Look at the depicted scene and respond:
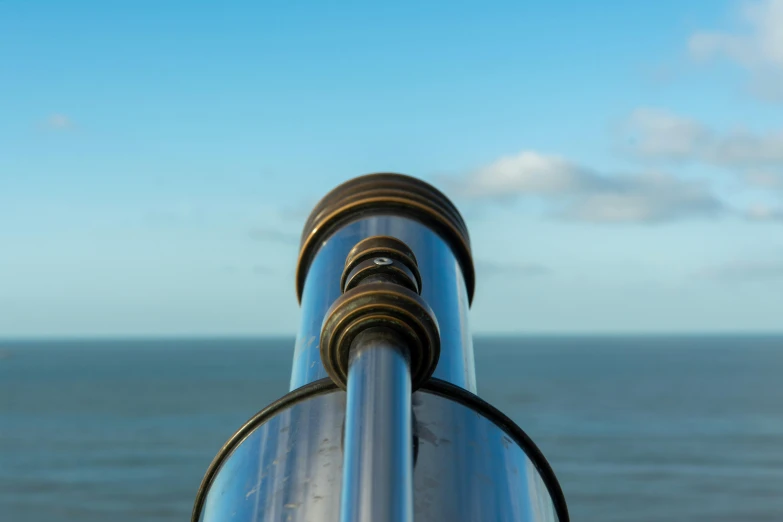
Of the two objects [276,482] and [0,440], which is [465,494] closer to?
[276,482]

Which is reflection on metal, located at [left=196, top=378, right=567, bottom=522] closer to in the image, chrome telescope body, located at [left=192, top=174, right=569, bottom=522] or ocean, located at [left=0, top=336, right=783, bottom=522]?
chrome telescope body, located at [left=192, top=174, right=569, bottom=522]

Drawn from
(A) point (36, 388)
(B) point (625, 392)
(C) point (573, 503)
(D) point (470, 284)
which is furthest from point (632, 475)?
(A) point (36, 388)

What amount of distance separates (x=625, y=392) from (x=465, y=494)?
3051 inches

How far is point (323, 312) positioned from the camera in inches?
90.3

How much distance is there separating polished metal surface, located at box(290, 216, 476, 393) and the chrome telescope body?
1 cm

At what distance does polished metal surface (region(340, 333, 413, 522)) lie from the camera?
1.36m

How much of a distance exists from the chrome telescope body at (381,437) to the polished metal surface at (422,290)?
0.01 m

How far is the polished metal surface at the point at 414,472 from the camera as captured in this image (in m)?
1.66

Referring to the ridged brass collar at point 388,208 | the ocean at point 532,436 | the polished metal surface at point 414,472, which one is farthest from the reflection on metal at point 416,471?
the ocean at point 532,436

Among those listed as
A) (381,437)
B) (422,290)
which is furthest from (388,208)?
(381,437)

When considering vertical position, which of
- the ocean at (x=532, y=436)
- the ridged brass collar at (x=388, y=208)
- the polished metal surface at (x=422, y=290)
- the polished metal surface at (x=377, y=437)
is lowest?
the polished metal surface at (x=377, y=437)

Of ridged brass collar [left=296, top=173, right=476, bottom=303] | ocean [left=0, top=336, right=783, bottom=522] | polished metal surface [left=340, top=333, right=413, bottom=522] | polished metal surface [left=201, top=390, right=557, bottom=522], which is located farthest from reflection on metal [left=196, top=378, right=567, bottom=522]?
ocean [left=0, top=336, right=783, bottom=522]

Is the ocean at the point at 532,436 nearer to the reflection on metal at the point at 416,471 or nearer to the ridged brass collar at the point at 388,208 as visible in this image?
the ridged brass collar at the point at 388,208

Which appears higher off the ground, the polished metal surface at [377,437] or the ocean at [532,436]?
the ocean at [532,436]
